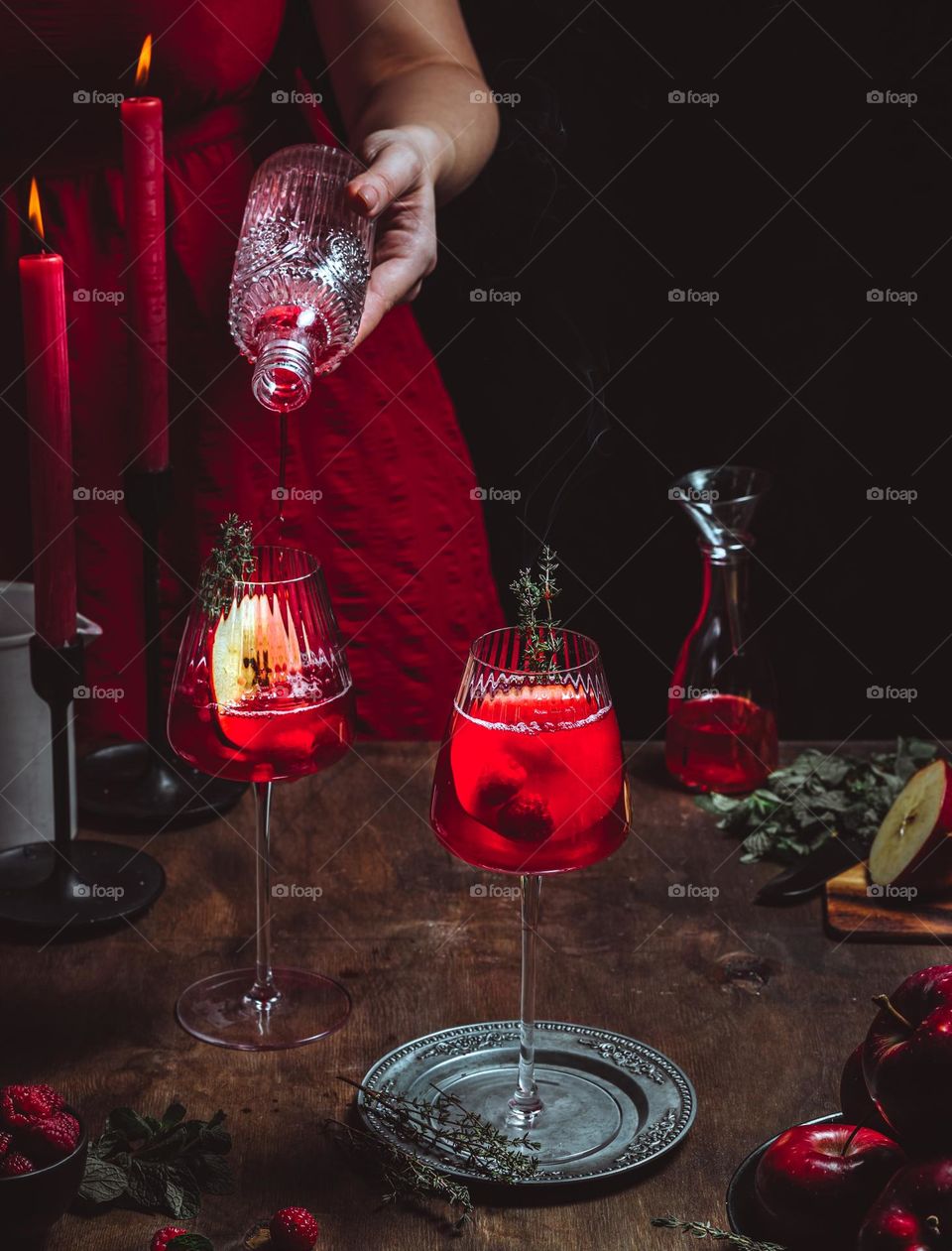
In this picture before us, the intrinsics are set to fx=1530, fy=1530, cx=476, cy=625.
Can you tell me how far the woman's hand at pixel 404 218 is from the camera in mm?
1834

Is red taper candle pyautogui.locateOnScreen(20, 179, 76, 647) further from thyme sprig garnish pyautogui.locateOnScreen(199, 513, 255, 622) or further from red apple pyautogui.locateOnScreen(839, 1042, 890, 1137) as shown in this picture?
red apple pyautogui.locateOnScreen(839, 1042, 890, 1137)

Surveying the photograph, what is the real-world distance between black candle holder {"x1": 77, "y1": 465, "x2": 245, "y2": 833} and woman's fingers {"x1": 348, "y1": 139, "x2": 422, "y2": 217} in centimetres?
36

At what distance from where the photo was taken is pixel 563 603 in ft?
7.41

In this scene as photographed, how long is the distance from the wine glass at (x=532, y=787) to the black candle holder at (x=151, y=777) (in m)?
0.55

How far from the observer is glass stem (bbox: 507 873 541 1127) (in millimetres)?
1161

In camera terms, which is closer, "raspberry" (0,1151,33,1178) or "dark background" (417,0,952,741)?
"raspberry" (0,1151,33,1178)

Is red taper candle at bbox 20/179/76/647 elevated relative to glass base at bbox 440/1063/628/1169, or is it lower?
elevated

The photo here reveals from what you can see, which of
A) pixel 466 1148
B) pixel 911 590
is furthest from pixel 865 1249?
pixel 911 590

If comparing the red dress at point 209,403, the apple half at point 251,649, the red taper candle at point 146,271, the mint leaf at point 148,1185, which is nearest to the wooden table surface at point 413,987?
the mint leaf at point 148,1185

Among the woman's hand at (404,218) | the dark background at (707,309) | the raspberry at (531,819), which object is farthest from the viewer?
the dark background at (707,309)

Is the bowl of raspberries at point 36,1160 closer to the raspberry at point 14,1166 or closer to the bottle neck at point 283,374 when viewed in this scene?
the raspberry at point 14,1166

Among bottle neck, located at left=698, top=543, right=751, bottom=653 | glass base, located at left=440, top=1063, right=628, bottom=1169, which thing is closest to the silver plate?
glass base, located at left=440, top=1063, right=628, bottom=1169

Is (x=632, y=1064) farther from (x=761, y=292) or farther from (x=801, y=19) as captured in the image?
(x=801, y=19)

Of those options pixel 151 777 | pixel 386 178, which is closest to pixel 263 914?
pixel 151 777
